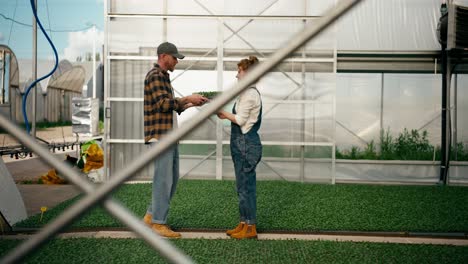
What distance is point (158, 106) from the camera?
449 centimetres

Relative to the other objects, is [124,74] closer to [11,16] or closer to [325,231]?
[11,16]

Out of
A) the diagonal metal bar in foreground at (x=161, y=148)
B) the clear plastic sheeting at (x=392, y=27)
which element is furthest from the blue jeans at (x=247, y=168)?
the clear plastic sheeting at (x=392, y=27)

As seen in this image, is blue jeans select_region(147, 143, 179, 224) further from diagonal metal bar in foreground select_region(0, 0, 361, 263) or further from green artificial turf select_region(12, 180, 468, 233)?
diagonal metal bar in foreground select_region(0, 0, 361, 263)

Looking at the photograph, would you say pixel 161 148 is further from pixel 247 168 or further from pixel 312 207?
pixel 312 207

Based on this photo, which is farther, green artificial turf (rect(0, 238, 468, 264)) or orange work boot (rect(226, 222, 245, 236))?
orange work boot (rect(226, 222, 245, 236))

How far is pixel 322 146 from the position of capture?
9055mm

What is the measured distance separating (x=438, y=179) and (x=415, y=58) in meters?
2.21

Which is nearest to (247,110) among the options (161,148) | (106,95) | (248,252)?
(248,252)

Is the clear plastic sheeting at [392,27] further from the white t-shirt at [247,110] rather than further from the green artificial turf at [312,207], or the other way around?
the white t-shirt at [247,110]

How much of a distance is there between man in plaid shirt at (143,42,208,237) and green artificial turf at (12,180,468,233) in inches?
19.9

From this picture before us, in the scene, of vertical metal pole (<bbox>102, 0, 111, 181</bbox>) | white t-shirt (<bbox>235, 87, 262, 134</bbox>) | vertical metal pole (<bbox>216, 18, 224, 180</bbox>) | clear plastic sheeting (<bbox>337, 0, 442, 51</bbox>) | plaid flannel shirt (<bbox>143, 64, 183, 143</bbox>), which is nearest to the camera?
white t-shirt (<bbox>235, 87, 262, 134</bbox>)

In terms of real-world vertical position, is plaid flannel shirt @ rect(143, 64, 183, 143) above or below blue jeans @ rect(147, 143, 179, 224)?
above

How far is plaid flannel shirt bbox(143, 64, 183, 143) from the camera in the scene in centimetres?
450

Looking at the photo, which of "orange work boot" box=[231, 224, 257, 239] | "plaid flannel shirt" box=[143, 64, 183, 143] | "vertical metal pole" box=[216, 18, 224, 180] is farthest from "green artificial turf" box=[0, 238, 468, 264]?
"vertical metal pole" box=[216, 18, 224, 180]
